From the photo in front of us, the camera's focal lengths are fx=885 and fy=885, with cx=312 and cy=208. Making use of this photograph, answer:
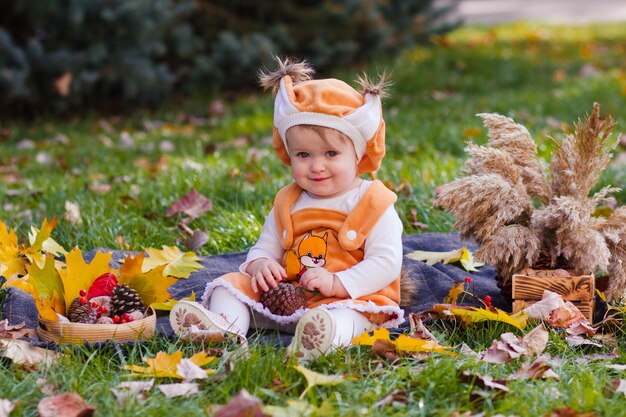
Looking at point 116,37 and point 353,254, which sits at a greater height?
point 116,37

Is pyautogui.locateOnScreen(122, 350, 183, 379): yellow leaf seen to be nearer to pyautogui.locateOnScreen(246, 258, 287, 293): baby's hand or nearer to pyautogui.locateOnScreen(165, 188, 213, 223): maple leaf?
pyautogui.locateOnScreen(246, 258, 287, 293): baby's hand

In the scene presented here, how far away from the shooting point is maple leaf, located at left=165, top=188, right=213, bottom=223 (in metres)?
4.28

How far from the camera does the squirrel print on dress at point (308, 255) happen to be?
3.04m

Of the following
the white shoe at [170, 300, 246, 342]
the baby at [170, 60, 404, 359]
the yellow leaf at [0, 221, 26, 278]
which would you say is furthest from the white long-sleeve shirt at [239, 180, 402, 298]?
the yellow leaf at [0, 221, 26, 278]

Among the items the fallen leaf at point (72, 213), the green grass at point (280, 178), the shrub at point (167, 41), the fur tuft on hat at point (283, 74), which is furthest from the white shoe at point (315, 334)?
the shrub at point (167, 41)

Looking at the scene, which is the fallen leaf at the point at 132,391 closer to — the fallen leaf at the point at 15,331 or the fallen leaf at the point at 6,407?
the fallen leaf at the point at 6,407

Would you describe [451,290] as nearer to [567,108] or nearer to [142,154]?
[142,154]

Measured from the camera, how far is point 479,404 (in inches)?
90.5

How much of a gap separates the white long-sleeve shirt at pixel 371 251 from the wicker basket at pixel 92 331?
49cm

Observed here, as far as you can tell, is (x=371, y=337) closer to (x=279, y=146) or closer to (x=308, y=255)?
(x=308, y=255)

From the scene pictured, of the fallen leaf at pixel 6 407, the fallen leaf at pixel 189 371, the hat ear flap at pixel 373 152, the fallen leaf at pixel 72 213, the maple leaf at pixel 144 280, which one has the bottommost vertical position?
the fallen leaf at pixel 189 371

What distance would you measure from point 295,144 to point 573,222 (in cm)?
98

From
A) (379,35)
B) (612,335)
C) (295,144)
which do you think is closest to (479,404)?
(612,335)

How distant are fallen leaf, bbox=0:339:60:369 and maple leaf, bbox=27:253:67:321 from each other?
8.7 inches
